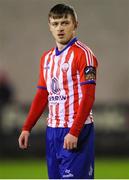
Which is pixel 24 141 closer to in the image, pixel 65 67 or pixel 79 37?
pixel 65 67

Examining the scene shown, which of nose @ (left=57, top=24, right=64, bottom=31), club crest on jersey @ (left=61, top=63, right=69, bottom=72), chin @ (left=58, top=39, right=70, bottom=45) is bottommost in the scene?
club crest on jersey @ (left=61, top=63, right=69, bottom=72)

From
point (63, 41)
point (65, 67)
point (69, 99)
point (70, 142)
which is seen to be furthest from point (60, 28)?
point (70, 142)

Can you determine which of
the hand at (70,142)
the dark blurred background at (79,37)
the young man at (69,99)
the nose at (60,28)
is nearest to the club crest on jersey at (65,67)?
the young man at (69,99)

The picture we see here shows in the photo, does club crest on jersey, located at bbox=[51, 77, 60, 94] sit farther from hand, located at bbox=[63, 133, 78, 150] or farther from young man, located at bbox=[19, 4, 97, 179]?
hand, located at bbox=[63, 133, 78, 150]

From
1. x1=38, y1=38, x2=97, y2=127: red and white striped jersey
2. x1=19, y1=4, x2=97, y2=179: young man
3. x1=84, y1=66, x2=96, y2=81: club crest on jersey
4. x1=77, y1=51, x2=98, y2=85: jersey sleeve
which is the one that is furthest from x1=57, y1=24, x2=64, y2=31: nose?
x1=84, y1=66, x2=96, y2=81: club crest on jersey

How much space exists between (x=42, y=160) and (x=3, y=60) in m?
4.78

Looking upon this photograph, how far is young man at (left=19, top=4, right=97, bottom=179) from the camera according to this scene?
5.88 metres

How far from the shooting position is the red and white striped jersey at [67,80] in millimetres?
5938

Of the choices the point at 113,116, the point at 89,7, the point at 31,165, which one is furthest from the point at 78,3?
the point at 31,165

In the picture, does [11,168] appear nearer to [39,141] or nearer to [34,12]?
[39,141]

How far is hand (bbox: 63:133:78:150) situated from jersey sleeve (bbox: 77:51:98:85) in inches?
17.3

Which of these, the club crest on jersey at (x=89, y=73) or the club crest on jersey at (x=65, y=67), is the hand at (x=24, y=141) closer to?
the club crest on jersey at (x=65, y=67)

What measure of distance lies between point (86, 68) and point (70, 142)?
0.60 metres

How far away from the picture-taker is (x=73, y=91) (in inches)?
236
